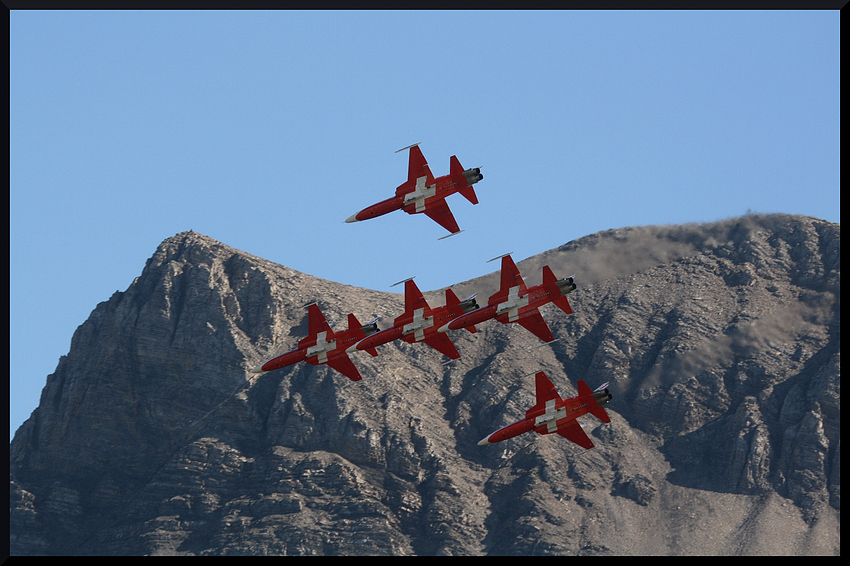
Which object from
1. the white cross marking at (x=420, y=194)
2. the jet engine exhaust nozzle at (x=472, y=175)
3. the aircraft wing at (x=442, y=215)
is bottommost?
the aircraft wing at (x=442, y=215)

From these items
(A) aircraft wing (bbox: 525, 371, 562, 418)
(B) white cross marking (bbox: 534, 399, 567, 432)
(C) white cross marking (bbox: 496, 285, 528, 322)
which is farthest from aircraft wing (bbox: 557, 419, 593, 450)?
(C) white cross marking (bbox: 496, 285, 528, 322)

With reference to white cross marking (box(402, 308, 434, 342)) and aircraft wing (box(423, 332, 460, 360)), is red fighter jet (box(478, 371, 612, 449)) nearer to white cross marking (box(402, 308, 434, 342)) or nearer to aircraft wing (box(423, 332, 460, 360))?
aircraft wing (box(423, 332, 460, 360))

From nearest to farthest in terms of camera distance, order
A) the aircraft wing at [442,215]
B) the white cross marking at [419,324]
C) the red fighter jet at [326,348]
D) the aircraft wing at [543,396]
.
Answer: the red fighter jet at [326,348], the white cross marking at [419,324], the aircraft wing at [442,215], the aircraft wing at [543,396]

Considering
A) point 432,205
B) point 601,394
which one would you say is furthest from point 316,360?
point 601,394

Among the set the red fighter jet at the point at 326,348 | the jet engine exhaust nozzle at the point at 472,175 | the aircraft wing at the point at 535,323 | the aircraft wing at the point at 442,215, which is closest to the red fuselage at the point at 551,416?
the aircraft wing at the point at 535,323

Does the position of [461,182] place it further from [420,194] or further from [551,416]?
[551,416]

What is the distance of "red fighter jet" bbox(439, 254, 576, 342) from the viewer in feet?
539

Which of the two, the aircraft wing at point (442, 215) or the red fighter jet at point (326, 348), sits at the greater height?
the aircraft wing at point (442, 215)

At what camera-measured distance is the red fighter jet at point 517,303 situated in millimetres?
164375

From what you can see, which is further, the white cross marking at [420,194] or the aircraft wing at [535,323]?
the white cross marking at [420,194]

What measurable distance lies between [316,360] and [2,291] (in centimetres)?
4567

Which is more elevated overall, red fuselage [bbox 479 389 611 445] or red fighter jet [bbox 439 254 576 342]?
red fighter jet [bbox 439 254 576 342]

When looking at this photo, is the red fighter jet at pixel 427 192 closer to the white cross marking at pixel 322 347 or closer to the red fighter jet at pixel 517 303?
the red fighter jet at pixel 517 303

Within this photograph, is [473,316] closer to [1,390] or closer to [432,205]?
[432,205]
